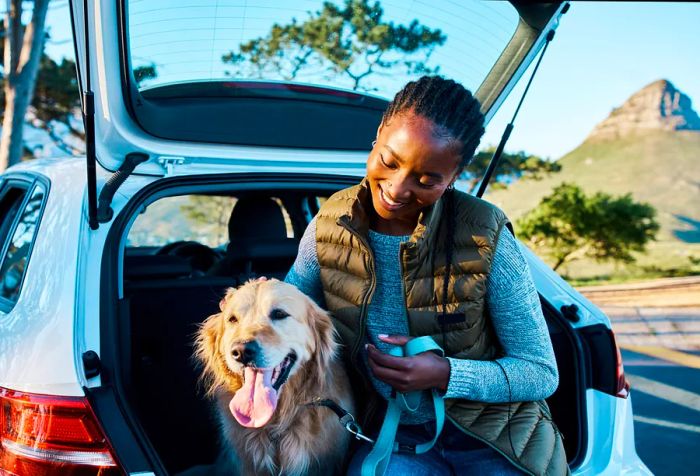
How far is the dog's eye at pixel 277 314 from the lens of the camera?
2.01 metres

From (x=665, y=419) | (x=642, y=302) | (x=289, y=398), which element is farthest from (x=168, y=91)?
(x=642, y=302)

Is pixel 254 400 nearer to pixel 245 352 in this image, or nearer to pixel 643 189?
pixel 245 352

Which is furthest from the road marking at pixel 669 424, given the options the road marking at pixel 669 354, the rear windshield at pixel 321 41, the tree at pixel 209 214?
the tree at pixel 209 214

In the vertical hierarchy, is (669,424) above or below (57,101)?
above

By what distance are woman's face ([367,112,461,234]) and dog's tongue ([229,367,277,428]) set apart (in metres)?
0.68

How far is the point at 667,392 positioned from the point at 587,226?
854 cm

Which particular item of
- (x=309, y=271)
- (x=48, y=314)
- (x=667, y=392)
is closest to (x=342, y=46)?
(x=309, y=271)

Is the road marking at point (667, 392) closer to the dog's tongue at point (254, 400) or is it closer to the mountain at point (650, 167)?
the dog's tongue at point (254, 400)

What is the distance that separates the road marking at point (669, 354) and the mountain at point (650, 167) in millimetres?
6531

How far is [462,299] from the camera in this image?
173 centimetres

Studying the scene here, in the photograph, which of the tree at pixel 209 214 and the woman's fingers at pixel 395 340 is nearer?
the woman's fingers at pixel 395 340

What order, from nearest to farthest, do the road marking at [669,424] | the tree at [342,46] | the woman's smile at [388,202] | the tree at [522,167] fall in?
the woman's smile at [388,202] → the tree at [342,46] → the road marking at [669,424] → the tree at [522,167]

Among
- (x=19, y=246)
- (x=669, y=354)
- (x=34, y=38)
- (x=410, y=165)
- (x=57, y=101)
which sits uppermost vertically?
(x=410, y=165)

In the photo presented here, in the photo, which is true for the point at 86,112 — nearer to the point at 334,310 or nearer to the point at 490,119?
the point at 334,310
